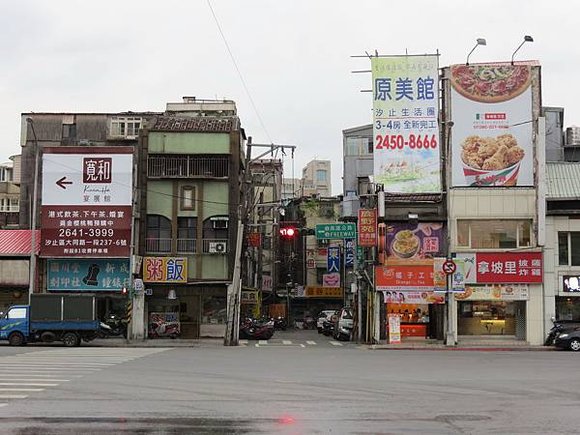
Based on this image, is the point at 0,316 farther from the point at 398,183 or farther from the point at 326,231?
the point at 398,183

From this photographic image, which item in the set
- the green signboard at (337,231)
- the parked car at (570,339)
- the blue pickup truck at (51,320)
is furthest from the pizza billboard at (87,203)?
the parked car at (570,339)

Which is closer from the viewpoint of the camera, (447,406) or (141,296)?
(447,406)

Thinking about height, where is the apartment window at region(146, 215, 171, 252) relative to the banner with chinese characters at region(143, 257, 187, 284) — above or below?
above

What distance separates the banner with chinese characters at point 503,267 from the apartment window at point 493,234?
52cm

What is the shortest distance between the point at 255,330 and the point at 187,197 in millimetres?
8125

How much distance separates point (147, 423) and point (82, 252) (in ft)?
96.9

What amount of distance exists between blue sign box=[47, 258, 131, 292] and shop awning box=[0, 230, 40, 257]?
4.89 feet

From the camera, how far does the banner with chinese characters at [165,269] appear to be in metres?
39.8

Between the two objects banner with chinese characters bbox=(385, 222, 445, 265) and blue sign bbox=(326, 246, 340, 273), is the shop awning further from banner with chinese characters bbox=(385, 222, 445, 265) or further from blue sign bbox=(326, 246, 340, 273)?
blue sign bbox=(326, 246, 340, 273)

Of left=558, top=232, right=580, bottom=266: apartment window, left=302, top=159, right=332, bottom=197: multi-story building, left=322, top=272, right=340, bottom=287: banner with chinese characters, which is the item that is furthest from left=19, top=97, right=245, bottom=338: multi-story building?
left=302, top=159, right=332, bottom=197: multi-story building

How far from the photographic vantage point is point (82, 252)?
1535 inches

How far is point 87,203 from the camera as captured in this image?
39.2 meters

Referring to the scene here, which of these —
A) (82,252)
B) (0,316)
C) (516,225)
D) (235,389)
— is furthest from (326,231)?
(235,389)

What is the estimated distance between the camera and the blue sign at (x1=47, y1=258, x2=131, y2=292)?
39.8 metres
